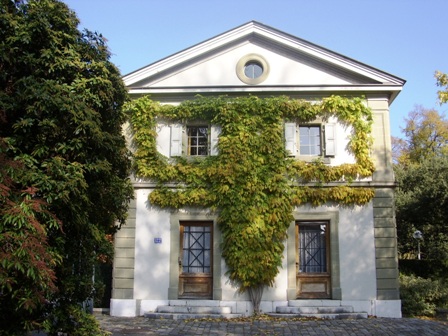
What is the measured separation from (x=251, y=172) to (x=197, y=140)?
1.96 meters

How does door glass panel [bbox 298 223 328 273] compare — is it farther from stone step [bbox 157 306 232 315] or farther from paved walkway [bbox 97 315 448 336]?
stone step [bbox 157 306 232 315]

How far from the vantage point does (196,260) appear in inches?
504

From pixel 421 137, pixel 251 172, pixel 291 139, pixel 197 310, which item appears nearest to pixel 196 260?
pixel 197 310

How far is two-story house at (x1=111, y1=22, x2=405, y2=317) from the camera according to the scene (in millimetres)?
12305

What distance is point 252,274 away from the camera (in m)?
12.0

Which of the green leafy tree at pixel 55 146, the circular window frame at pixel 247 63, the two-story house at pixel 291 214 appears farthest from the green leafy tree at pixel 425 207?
the green leafy tree at pixel 55 146

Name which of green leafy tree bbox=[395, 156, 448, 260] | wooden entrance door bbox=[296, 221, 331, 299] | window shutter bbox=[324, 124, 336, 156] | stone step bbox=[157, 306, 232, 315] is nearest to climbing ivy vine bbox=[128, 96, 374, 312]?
window shutter bbox=[324, 124, 336, 156]

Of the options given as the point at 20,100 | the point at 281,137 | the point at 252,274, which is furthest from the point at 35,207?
the point at 281,137

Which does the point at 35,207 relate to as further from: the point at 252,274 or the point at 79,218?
the point at 252,274

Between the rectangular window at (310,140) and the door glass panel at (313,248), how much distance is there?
2.01m

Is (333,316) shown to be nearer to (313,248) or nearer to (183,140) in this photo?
(313,248)

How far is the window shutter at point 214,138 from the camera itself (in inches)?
512

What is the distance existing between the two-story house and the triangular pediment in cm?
3

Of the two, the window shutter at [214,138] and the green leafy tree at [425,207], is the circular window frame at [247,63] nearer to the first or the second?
the window shutter at [214,138]
